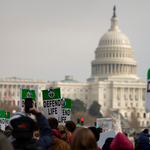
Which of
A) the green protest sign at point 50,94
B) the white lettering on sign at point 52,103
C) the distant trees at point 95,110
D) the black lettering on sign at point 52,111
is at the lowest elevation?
the black lettering on sign at point 52,111

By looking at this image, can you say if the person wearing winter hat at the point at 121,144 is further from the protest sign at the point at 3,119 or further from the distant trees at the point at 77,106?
the distant trees at the point at 77,106

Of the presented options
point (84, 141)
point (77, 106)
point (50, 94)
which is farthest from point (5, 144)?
point (77, 106)

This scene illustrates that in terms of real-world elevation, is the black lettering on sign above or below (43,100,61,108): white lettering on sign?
below

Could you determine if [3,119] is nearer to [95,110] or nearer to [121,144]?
[121,144]

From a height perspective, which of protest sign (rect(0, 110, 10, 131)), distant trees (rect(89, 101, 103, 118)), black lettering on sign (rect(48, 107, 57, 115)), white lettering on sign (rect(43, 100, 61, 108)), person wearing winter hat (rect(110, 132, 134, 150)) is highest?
distant trees (rect(89, 101, 103, 118))

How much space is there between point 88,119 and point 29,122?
14752 cm

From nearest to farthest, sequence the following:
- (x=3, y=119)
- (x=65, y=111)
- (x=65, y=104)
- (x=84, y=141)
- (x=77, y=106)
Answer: (x=84, y=141)
(x=65, y=111)
(x=3, y=119)
(x=65, y=104)
(x=77, y=106)

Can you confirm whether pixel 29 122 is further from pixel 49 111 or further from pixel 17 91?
pixel 17 91

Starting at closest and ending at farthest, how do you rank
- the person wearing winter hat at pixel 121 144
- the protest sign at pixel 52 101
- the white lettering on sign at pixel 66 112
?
the person wearing winter hat at pixel 121 144 → the protest sign at pixel 52 101 → the white lettering on sign at pixel 66 112

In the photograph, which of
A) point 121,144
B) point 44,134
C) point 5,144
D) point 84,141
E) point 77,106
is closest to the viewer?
point 5,144

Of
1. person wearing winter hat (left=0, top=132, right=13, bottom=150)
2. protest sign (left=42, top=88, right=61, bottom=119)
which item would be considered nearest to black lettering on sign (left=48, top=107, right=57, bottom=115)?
protest sign (left=42, top=88, right=61, bottom=119)

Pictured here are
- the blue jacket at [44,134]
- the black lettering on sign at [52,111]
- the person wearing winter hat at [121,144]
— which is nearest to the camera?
the blue jacket at [44,134]

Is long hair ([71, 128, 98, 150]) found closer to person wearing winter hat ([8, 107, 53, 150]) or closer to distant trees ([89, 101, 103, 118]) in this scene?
person wearing winter hat ([8, 107, 53, 150])

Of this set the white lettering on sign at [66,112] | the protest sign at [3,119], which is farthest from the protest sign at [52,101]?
the protest sign at [3,119]
